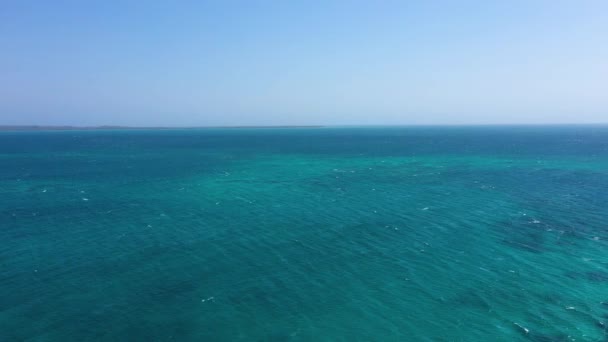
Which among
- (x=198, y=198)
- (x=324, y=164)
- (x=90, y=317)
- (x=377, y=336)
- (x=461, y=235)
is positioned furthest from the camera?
(x=324, y=164)

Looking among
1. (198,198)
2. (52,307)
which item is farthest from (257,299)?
(198,198)

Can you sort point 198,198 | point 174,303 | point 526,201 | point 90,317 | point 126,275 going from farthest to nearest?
point 198,198, point 526,201, point 126,275, point 174,303, point 90,317

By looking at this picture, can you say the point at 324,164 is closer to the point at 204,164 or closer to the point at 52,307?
the point at 204,164

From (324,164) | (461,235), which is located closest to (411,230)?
(461,235)

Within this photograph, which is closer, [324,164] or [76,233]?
[76,233]

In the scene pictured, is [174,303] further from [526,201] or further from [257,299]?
[526,201]

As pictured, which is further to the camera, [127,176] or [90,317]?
[127,176]
